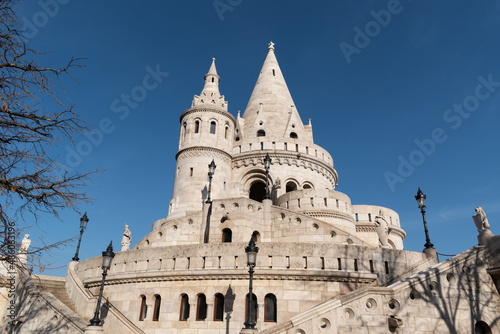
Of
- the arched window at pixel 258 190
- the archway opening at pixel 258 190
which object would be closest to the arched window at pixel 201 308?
the arched window at pixel 258 190

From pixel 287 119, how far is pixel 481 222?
2010 cm

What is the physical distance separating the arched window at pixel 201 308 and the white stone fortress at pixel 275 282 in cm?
3

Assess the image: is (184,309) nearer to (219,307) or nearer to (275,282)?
(219,307)

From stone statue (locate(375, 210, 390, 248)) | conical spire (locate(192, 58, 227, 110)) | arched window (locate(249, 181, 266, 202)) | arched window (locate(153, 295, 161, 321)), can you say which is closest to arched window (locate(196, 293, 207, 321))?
arched window (locate(153, 295, 161, 321))

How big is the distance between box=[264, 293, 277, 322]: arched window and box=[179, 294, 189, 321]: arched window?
3.01 metres

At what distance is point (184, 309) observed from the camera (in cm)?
1343

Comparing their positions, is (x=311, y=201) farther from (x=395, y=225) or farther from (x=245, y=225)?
(x=395, y=225)

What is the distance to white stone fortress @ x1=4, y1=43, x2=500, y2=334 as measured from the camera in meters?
10.0

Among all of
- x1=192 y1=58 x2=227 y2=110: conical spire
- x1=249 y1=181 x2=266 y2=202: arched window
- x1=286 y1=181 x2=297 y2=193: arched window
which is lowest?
x1=286 y1=181 x2=297 y2=193: arched window

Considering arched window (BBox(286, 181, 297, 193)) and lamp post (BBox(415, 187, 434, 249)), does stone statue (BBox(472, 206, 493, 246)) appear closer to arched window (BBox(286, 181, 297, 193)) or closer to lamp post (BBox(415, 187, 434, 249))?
lamp post (BBox(415, 187, 434, 249))

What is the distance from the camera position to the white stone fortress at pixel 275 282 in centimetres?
1001

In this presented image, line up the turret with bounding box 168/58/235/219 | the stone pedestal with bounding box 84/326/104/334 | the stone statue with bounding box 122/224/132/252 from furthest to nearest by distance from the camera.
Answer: the turret with bounding box 168/58/235/219, the stone statue with bounding box 122/224/132/252, the stone pedestal with bounding box 84/326/104/334

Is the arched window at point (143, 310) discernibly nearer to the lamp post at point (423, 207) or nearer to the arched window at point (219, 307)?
the arched window at point (219, 307)

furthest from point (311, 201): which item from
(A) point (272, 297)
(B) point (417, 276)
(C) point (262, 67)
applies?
(C) point (262, 67)
